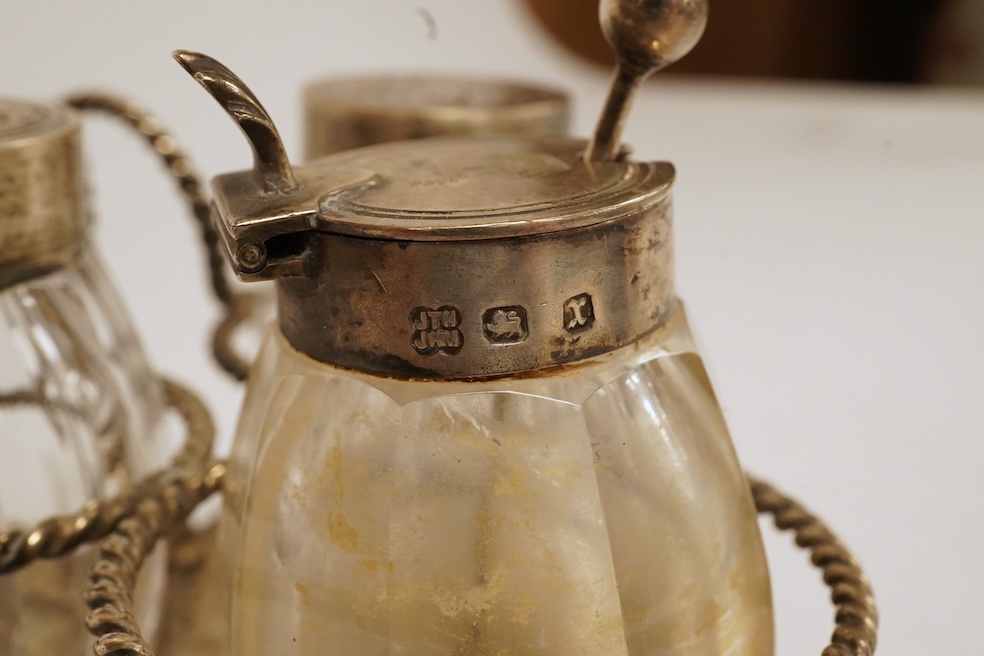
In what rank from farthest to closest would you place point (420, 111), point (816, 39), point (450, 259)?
1. point (816, 39)
2. point (420, 111)
3. point (450, 259)

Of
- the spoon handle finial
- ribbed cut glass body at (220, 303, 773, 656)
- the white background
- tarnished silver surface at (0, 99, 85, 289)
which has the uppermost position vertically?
the spoon handle finial

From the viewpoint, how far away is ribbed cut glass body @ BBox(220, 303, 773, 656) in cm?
32

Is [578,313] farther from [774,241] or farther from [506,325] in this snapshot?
[774,241]

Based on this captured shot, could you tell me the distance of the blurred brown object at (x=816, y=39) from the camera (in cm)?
139

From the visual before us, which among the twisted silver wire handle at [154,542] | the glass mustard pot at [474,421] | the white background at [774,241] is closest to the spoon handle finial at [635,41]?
the glass mustard pot at [474,421]

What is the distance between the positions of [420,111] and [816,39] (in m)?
1.04

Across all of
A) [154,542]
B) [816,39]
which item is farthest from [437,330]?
Answer: [816,39]

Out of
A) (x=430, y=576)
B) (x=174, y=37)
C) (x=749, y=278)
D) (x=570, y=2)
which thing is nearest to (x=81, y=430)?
(x=430, y=576)

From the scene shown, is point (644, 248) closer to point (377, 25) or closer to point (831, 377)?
point (831, 377)

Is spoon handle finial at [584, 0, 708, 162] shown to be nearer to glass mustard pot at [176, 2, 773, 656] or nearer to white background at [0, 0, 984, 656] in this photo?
glass mustard pot at [176, 2, 773, 656]

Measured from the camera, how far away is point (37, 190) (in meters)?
0.45

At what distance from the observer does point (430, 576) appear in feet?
1.07

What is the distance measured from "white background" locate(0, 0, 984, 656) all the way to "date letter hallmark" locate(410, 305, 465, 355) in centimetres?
36

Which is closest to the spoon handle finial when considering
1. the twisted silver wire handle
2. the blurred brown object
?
the twisted silver wire handle
